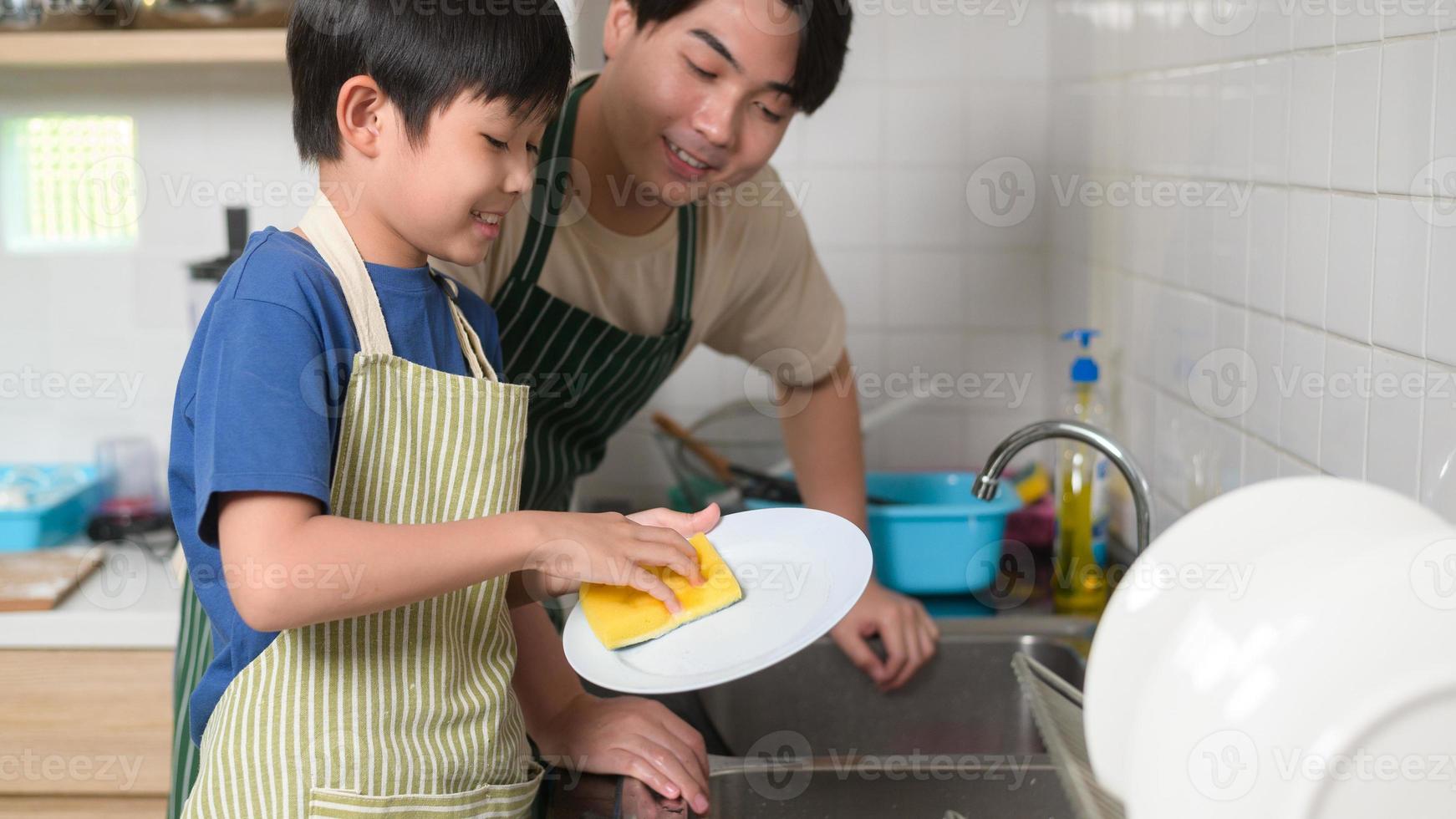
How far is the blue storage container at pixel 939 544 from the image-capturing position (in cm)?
147

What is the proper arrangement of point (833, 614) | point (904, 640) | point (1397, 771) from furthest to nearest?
point (904, 640) < point (833, 614) < point (1397, 771)

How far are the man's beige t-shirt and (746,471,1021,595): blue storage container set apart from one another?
20 centimetres

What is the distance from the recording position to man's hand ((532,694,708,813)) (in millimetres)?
956

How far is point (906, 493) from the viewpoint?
1.67 m

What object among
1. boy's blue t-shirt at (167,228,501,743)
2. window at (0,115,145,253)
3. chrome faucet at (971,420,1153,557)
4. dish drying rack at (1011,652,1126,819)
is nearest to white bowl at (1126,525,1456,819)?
dish drying rack at (1011,652,1126,819)

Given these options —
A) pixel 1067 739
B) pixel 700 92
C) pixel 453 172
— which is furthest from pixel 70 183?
pixel 1067 739

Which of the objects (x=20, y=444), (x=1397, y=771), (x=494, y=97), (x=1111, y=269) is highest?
(x=494, y=97)

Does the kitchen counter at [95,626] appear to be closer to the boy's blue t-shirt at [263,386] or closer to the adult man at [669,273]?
the adult man at [669,273]

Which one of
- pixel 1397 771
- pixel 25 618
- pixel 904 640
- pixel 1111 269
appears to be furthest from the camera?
pixel 1111 269

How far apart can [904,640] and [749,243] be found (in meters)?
0.47

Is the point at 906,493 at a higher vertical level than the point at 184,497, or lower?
lower

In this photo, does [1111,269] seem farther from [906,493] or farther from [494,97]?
[494,97]

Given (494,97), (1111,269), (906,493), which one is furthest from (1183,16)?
(494,97)

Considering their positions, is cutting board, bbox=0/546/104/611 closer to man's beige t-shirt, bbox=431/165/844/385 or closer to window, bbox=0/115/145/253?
window, bbox=0/115/145/253
